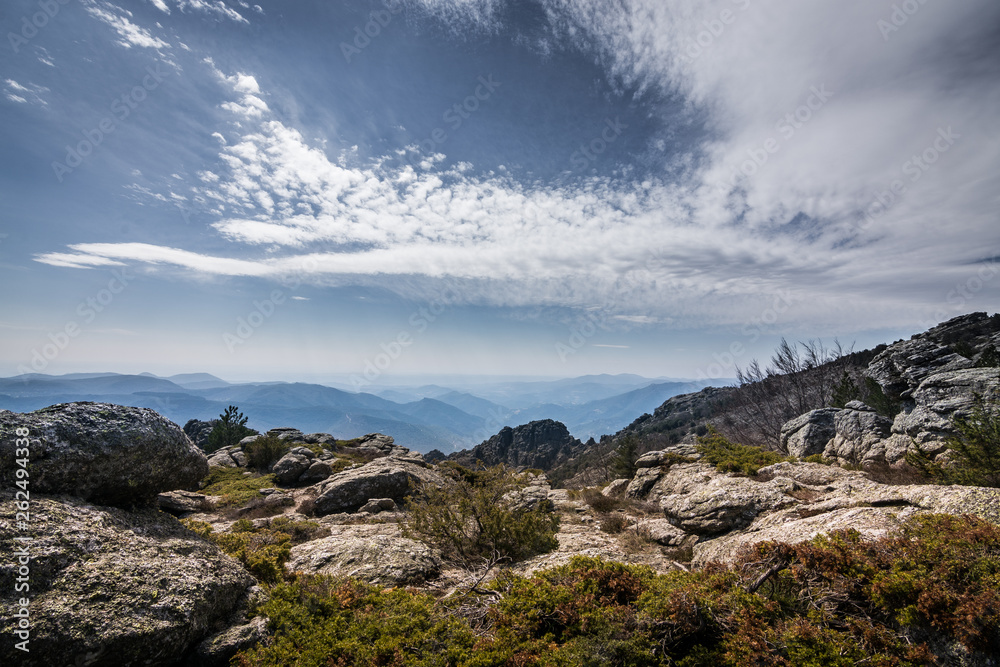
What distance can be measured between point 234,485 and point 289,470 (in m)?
3.10

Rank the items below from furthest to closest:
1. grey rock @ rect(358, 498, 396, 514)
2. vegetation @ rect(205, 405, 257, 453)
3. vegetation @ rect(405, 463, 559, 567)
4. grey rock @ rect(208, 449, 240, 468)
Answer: vegetation @ rect(205, 405, 257, 453)
grey rock @ rect(208, 449, 240, 468)
grey rock @ rect(358, 498, 396, 514)
vegetation @ rect(405, 463, 559, 567)

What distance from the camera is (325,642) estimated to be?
5449 millimetres

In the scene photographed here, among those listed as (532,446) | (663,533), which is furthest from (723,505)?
(532,446)

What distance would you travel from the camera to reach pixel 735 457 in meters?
16.0

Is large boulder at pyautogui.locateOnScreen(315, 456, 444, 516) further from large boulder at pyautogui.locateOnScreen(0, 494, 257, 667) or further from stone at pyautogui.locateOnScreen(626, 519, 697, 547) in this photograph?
large boulder at pyautogui.locateOnScreen(0, 494, 257, 667)

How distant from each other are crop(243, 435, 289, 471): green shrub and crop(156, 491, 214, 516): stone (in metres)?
11.9

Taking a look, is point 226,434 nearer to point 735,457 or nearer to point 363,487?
point 363,487

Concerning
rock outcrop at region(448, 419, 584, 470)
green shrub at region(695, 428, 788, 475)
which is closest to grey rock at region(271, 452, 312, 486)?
green shrub at region(695, 428, 788, 475)

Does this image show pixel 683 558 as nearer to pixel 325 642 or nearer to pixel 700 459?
pixel 325 642

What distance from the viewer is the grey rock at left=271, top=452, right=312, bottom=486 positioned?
2461 cm

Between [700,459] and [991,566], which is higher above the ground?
[991,566]

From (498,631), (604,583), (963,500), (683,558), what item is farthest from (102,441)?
(963,500)

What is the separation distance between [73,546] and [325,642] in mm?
3977

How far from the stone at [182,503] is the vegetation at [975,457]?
2577 cm
